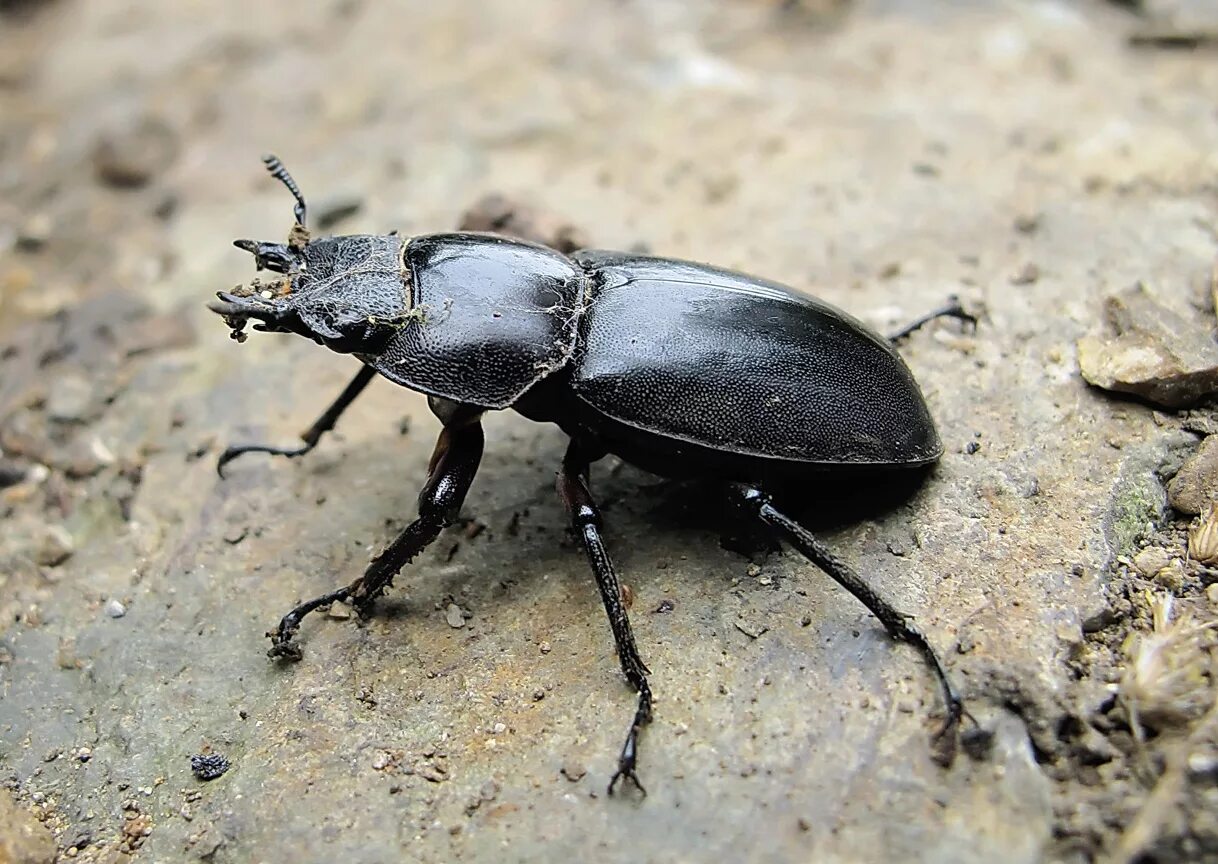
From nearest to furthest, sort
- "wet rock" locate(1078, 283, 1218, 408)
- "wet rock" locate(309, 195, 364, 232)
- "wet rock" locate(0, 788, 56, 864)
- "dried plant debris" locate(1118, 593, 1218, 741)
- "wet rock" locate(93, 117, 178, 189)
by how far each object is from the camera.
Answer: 1. "dried plant debris" locate(1118, 593, 1218, 741)
2. "wet rock" locate(0, 788, 56, 864)
3. "wet rock" locate(1078, 283, 1218, 408)
4. "wet rock" locate(309, 195, 364, 232)
5. "wet rock" locate(93, 117, 178, 189)

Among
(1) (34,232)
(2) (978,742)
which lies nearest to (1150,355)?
(2) (978,742)

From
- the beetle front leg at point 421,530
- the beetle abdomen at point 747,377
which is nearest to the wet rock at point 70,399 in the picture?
the beetle front leg at point 421,530

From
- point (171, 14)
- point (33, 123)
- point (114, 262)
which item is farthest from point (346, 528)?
point (171, 14)

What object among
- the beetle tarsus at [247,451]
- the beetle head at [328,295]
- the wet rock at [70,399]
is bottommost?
the wet rock at [70,399]

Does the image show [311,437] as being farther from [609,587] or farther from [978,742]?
[978,742]

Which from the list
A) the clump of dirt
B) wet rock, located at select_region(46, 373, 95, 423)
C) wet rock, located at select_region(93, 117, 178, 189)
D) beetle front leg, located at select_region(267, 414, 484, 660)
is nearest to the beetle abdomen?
beetle front leg, located at select_region(267, 414, 484, 660)

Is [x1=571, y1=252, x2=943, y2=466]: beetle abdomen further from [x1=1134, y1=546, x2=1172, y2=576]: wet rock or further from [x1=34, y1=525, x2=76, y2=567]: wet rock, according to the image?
[x1=34, y1=525, x2=76, y2=567]: wet rock

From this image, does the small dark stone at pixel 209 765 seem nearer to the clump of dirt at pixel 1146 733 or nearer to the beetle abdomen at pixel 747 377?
the beetle abdomen at pixel 747 377
